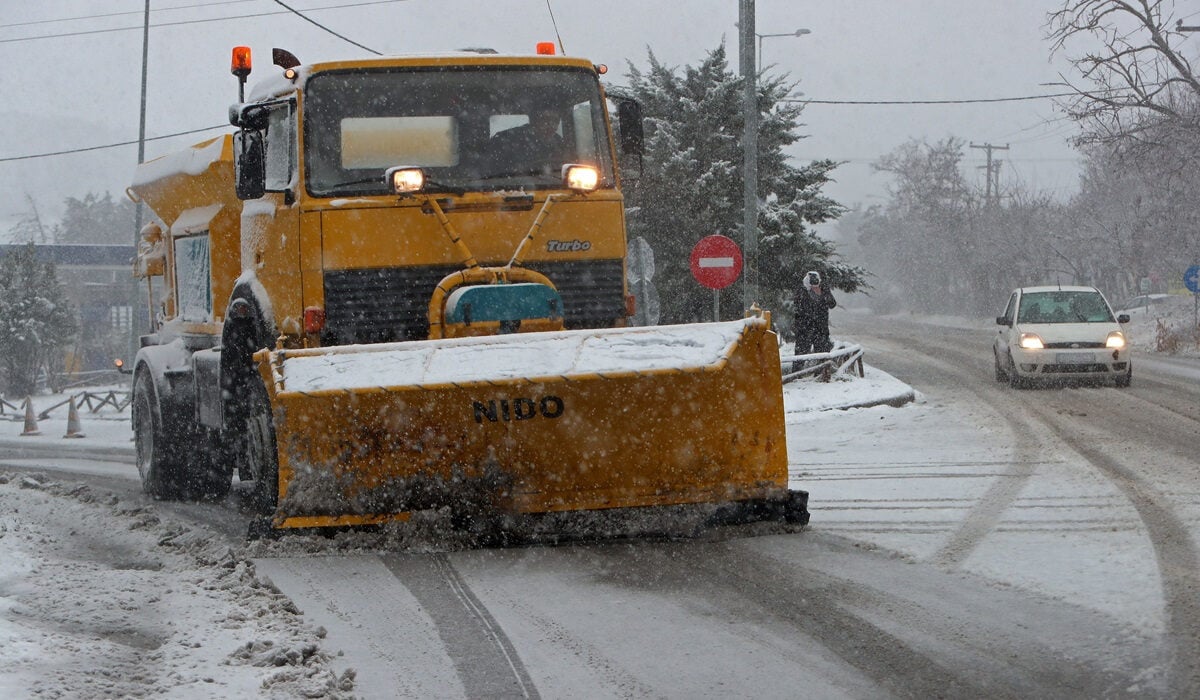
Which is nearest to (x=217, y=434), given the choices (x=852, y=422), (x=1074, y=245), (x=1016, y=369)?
(x=852, y=422)

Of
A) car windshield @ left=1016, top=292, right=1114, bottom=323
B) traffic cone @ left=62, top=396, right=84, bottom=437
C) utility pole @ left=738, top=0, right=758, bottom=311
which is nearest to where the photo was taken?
utility pole @ left=738, top=0, right=758, bottom=311

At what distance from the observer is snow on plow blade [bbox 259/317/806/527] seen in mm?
6660

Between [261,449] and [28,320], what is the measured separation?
38.9 metres

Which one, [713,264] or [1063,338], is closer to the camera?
[713,264]

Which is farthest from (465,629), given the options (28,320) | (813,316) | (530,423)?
(28,320)

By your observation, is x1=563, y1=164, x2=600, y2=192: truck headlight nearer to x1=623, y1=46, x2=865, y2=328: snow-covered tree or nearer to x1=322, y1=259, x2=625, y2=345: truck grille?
x1=322, y1=259, x2=625, y2=345: truck grille

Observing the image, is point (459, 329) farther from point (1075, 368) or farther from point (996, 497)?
point (1075, 368)

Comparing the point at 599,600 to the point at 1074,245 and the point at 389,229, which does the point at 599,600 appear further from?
the point at 1074,245

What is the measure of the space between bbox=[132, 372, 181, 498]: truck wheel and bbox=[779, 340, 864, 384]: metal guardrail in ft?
30.8

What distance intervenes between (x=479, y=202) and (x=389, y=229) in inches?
21.5

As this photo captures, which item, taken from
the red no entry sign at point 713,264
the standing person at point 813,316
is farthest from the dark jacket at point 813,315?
the red no entry sign at point 713,264

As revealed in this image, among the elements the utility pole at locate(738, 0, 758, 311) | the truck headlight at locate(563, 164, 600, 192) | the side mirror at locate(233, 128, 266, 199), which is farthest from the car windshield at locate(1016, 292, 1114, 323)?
the side mirror at locate(233, 128, 266, 199)

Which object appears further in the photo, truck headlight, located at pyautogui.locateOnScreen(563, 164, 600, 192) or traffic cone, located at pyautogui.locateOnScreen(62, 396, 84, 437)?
traffic cone, located at pyautogui.locateOnScreen(62, 396, 84, 437)

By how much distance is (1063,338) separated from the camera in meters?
18.0
